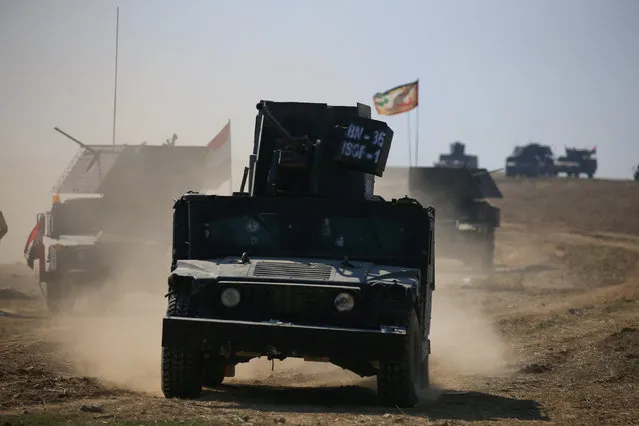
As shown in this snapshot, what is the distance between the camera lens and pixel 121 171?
851 inches

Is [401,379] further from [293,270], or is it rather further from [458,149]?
[458,149]

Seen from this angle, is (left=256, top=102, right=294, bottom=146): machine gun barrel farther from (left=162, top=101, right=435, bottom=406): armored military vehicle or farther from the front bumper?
the front bumper

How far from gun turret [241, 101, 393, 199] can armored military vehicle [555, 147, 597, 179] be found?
252 feet

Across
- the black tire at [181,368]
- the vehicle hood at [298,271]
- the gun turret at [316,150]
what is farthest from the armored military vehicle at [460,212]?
the black tire at [181,368]

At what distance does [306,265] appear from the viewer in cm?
1055

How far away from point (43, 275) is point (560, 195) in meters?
52.7

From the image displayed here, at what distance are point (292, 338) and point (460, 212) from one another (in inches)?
987

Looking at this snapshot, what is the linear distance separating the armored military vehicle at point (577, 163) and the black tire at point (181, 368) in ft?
260

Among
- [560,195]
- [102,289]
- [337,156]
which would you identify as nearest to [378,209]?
[337,156]

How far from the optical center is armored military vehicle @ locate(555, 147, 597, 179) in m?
87.5

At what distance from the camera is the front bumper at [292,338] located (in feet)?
32.1

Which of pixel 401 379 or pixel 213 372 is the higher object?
pixel 401 379

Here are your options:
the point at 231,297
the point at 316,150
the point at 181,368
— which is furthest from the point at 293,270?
the point at 316,150

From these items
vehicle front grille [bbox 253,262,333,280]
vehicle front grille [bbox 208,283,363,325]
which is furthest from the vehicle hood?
vehicle front grille [bbox 208,283,363,325]
